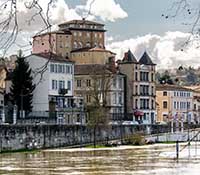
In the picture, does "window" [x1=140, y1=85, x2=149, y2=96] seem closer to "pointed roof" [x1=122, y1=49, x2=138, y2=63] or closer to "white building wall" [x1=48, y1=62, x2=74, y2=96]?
"pointed roof" [x1=122, y1=49, x2=138, y2=63]

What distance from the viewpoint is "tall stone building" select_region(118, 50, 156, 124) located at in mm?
103688

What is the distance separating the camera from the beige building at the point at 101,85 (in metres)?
97.2

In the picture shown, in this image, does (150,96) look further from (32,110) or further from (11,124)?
(11,124)

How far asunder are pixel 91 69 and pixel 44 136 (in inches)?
1119

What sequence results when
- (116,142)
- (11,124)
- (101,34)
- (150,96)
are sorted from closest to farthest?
(11,124), (116,142), (150,96), (101,34)

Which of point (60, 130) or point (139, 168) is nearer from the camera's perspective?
point (139, 168)

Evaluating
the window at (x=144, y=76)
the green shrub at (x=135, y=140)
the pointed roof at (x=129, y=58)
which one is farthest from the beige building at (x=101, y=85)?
the green shrub at (x=135, y=140)

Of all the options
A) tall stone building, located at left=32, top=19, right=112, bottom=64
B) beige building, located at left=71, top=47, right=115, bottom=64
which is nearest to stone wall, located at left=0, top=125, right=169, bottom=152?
tall stone building, located at left=32, top=19, right=112, bottom=64

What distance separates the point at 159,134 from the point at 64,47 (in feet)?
79.3

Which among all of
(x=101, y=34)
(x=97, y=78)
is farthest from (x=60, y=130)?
(x=101, y=34)

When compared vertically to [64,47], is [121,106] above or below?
below

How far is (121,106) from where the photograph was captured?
335 feet

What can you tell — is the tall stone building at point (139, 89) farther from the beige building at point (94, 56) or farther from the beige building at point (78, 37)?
the beige building at point (78, 37)

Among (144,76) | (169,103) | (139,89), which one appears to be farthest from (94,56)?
(169,103)
